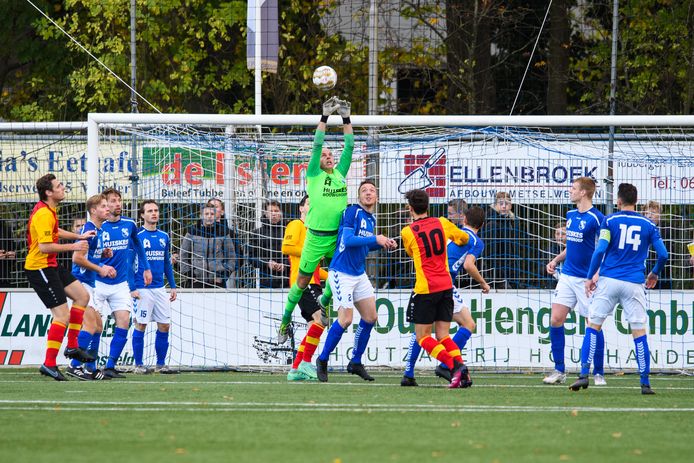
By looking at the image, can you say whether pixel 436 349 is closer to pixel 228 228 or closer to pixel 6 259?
pixel 228 228

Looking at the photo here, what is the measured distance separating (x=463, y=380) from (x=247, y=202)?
4900 mm

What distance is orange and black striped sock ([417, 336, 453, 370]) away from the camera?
1085 centimetres

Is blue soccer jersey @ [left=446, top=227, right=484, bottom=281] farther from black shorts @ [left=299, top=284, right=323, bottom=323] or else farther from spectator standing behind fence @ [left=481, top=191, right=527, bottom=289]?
spectator standing behind fence @ [left=481, top=191, right=527, bottom=289]

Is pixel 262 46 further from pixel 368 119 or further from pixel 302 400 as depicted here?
pixel 302 400

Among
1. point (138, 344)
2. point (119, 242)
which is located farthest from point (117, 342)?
point (119, 242)

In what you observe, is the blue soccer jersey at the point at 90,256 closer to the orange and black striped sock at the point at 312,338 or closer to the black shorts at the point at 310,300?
the black shorts at the point at 310,300

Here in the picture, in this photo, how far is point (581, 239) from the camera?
1199cm

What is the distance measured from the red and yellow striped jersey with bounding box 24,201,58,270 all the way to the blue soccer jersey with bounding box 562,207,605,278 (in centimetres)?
566

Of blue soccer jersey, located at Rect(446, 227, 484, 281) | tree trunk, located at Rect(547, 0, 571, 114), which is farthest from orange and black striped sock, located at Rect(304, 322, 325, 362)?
tree trunk, located at Rect(547, 0, 571, 114)

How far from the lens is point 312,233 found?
1190 cm

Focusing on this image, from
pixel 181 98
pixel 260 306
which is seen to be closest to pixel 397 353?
pixel 260 306

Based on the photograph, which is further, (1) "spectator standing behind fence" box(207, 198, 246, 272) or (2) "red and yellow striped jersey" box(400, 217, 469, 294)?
(1) "spectator standing behind fence" box(207, 198, 246, 272)

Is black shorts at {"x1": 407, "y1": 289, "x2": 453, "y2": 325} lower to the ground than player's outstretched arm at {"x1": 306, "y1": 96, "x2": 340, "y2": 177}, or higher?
lower

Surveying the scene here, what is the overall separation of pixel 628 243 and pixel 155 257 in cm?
598
